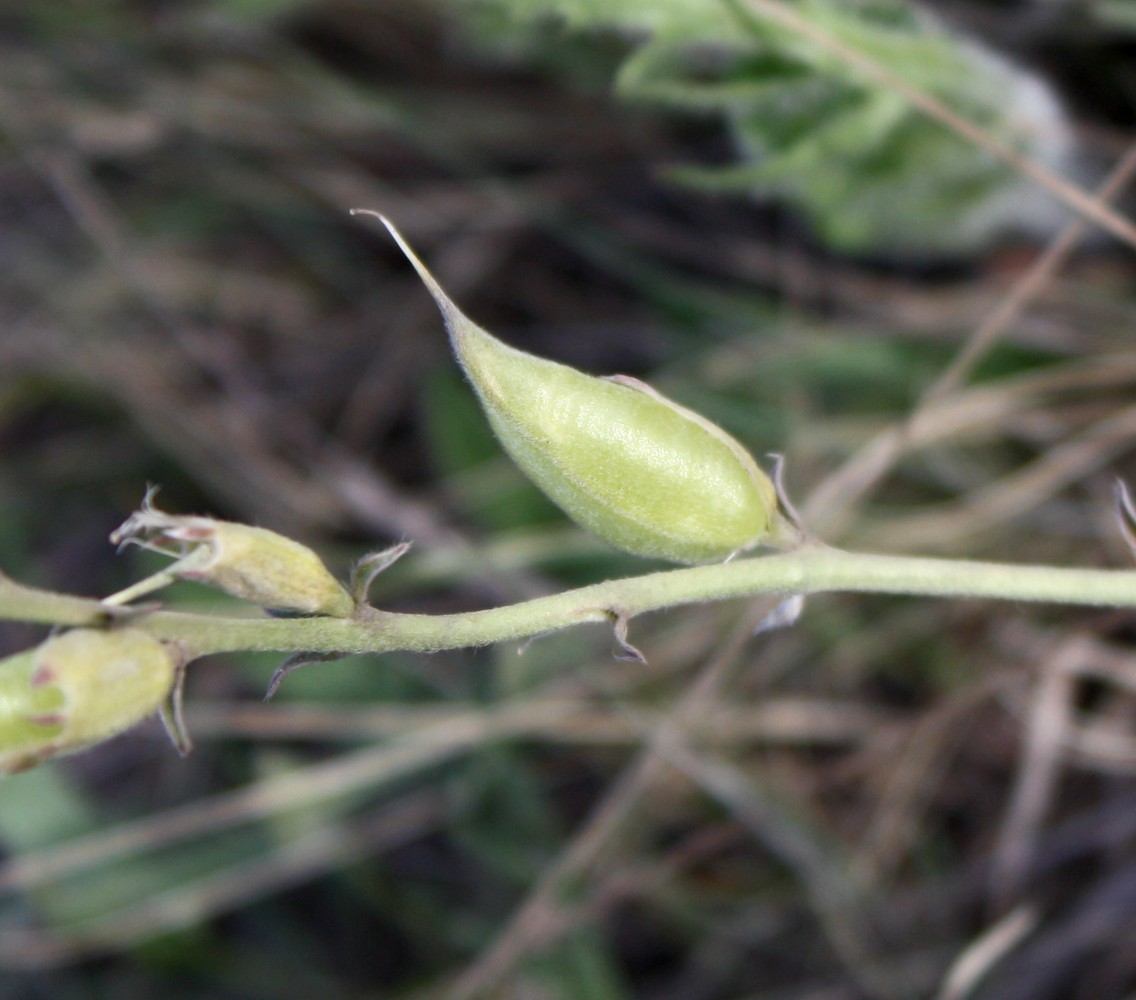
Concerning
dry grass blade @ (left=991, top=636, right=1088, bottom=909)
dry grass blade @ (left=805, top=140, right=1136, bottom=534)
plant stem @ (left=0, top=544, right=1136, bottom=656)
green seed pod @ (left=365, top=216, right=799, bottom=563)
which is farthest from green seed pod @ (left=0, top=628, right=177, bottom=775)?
dry grass blade @ (left=991, top=636, right=1088, bottom=909)

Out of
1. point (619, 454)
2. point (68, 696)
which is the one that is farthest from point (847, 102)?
point (68, 696)

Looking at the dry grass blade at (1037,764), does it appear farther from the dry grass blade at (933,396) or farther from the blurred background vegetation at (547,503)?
the dry grass blade at (933,396)

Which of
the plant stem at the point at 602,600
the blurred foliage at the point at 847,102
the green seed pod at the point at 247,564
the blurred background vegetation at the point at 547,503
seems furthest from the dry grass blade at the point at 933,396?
the green seed pod at the point at 247,564

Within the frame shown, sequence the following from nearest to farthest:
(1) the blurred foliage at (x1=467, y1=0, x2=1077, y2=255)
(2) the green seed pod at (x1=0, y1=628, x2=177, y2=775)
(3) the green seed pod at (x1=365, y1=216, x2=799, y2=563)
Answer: (2) the green seed pod at (x1=0, y1=628, x2=177, y2=775), (3) the green seed pod at (x1=365, y1=216, x2=799, y2=563), (1) the blurred foliage at (x1=467, y1=0, x2=1077, y2=255)

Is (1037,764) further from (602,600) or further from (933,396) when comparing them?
(602,600)

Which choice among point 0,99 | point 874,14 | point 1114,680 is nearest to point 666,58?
point 874,14

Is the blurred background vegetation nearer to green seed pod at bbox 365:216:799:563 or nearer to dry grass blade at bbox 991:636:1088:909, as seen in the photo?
dry grass blade at bbox 991:636:1088:909

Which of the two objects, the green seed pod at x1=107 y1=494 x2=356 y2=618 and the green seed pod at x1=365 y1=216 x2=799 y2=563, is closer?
the green seed pod at x1=107 y1=494 x2=356 y2=618
